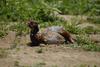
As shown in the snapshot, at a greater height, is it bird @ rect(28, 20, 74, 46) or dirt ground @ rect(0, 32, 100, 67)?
bird @ rect(28, 20, 74, 46)

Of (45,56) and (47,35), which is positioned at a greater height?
(47,35)

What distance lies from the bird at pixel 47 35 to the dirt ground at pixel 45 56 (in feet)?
0.70

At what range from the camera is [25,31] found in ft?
31.4

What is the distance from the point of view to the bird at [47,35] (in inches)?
340

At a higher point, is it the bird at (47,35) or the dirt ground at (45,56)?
the bird at (47,35)

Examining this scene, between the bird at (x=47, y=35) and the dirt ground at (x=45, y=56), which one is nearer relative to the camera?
the dirt ground at (x=45, y=56)

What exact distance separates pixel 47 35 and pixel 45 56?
136 centimetres

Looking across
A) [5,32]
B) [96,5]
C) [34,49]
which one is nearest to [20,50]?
[34,49]

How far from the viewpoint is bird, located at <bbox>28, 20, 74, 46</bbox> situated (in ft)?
28.3

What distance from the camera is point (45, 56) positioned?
24.6 ft

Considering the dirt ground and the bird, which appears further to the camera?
the bird

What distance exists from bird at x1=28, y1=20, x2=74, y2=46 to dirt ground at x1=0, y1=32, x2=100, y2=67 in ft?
0.70

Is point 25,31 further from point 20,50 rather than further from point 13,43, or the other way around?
point 20,50

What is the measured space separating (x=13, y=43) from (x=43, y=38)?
2.28 ft
